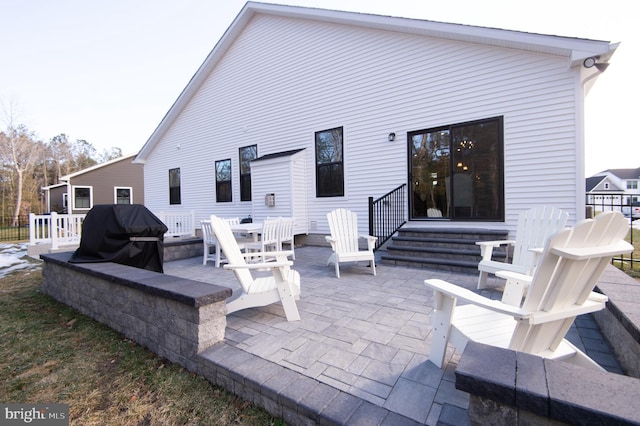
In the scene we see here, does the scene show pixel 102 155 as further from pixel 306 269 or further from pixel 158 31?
pixel 306 269

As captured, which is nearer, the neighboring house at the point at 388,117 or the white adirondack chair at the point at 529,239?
the white adirondack chair at the point at 529,239

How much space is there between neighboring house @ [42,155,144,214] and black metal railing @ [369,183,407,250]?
62.2 feet

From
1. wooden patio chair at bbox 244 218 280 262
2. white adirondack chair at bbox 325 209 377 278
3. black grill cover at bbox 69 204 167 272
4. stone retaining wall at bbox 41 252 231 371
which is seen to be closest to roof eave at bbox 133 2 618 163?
white adirondack chair at bbox 325 209 377 278

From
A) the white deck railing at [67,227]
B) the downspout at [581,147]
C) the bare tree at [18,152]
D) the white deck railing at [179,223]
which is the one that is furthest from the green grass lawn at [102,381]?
the bare tree at [18,152]

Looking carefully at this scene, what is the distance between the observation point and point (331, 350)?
2.25m

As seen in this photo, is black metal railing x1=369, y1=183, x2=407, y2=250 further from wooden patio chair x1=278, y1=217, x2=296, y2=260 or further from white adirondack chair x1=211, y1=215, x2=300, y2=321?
white adirondack chair x1=211, y1=215, x2=300, y2=321

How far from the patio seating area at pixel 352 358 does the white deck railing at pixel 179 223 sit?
6.50 m

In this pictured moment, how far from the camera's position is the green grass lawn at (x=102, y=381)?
1851mm

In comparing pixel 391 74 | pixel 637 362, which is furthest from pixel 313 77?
pixel 637 362

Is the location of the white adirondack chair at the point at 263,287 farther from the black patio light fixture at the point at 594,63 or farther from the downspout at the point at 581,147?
the black patio light fixture at the point at 594,63

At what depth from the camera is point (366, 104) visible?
24.3 ft

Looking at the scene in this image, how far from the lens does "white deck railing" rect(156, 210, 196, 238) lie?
8712mm

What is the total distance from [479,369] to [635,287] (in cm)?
255

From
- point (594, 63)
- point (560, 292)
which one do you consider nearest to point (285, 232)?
point (560, 292)
